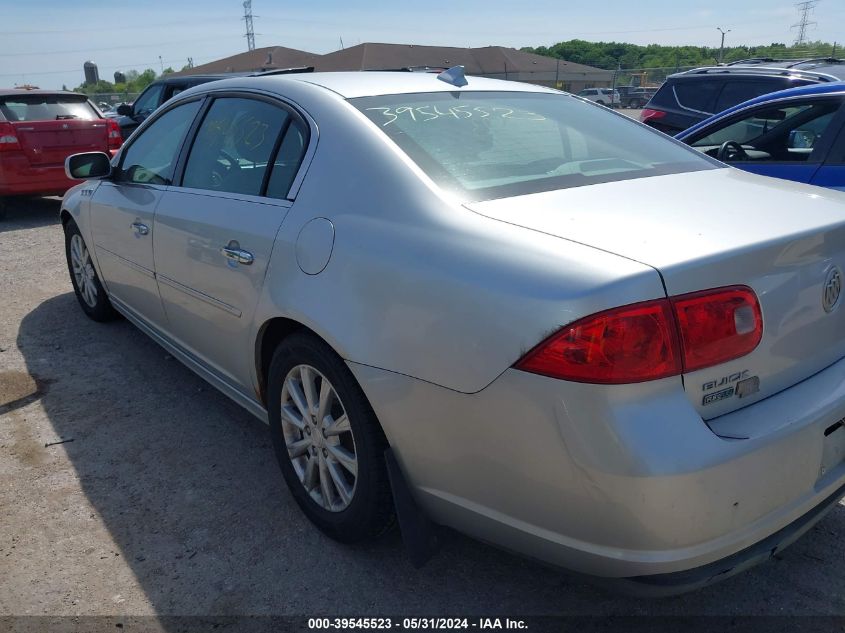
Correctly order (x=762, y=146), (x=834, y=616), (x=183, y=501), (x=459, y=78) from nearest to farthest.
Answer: (x=834, y=616)
(x=183, y=501)
(x=459, y=78)
(x=762, y=146)

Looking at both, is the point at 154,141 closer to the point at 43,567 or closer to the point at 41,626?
the point at 43,567

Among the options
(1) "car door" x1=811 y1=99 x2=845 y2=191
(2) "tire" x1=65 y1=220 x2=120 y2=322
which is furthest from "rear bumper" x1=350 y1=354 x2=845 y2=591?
(2) "tire" x1=65 y1=220 x2=120 y2=322

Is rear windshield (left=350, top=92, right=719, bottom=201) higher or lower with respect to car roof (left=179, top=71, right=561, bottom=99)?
lower

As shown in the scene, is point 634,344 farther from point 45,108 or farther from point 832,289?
point 45,108

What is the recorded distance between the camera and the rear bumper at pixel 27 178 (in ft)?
29.8

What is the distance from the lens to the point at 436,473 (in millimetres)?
2164

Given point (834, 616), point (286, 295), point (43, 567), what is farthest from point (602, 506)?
point (43, 567)

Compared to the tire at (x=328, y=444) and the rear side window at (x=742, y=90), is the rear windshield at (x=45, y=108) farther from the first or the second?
the tire at (x=328, y=444)

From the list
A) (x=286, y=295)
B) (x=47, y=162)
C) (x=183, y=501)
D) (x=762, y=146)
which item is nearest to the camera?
(x=286, y=295)

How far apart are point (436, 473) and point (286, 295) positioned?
85 cm

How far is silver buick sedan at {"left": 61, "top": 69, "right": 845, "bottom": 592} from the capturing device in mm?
1787

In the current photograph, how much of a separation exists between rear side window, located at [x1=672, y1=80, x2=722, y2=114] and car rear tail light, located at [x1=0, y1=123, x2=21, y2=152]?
842 centimetres

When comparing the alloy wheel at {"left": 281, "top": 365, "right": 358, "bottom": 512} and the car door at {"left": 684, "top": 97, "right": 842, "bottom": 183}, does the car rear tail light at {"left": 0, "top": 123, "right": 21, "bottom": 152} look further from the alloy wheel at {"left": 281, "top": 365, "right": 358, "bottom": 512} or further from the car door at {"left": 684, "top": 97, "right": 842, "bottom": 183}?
the alloy wheel at {"left": 281, "top": 365, "right": 358, "bottom": 512}

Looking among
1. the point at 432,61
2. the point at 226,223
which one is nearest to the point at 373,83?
the point at 226,223
